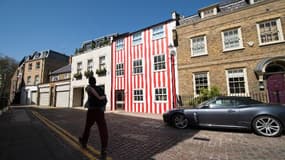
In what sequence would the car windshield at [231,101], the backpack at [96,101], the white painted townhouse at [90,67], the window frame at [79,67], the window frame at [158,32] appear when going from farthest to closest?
the window frame at [79,67]
the white painted townhouse at [90,67]
the window frame at [158,32]
the car windshield at [231,101]
the backpack at [96,101]

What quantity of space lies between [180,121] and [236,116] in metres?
2.16

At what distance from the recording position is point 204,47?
1127cm

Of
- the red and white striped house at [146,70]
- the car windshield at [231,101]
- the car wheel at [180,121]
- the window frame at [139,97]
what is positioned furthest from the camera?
the window frame at [139,97]

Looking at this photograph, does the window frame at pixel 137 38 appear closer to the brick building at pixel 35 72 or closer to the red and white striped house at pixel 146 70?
the red and white striped house at pixel 146 70

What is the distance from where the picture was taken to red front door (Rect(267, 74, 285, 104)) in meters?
8.57

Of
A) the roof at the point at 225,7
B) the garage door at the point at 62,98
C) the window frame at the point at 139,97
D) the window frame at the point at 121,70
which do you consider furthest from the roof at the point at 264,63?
the garage door at the point at 62,98

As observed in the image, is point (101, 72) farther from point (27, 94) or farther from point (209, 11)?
point (27, 94)

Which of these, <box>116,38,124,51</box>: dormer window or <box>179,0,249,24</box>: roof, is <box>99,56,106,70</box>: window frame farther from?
<box>179,0,249,24</box>: roof

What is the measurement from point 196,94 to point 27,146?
1035 centimetres

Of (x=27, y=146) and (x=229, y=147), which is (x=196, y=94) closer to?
(x=229, y=147)

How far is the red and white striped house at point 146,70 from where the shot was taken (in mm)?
12547

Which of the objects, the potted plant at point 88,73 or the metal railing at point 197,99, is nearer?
the metal railing at point 197,99

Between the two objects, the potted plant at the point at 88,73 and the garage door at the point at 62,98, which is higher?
the potted plant at the point at 88,73

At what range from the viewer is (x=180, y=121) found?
6.44 m
